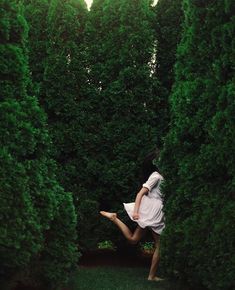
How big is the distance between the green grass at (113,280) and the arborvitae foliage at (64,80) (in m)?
1.44

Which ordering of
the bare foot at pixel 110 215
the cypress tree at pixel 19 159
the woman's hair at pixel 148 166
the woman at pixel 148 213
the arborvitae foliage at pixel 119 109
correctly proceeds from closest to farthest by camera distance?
the cypress tree at pixel 19 159
the woman at pixel 148 213
the bare foot at pixel 110 215
the woman's hair at pixel 148 166
the arborvitae foliage at pixel 119 109

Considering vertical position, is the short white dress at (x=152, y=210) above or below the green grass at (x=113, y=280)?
above

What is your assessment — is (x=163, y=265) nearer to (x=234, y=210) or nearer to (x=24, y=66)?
(x=234, y=210)

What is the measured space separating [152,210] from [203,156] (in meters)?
1.89

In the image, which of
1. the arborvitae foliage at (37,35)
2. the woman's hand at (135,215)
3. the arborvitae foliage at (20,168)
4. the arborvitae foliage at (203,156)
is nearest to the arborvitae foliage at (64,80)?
the arborvitae foliage at (37,35)

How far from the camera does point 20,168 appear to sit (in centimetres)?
600

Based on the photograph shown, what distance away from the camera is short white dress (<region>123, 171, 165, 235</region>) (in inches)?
323

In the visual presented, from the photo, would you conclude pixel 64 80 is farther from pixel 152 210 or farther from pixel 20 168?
pixel 20 168

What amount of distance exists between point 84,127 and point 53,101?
613 mm

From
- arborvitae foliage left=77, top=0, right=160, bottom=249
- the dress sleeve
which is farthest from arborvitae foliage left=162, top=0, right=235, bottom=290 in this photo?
arborvitae foliage left=77, top=0, right=160, bottom=249

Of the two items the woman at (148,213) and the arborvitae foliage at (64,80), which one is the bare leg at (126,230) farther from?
the arborvitae foliage at (64,80)

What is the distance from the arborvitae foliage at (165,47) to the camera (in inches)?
372

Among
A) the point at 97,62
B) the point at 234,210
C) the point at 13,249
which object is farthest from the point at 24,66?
the point at 97,62

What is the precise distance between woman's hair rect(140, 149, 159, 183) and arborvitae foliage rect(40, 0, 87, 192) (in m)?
1.00
